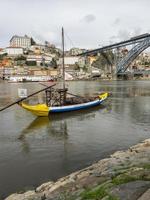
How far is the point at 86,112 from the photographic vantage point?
35.8 m

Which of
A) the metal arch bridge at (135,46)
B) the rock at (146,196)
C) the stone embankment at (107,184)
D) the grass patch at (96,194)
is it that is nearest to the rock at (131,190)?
the stone embankment at (107,184)

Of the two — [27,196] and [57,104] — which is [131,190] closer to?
[27,196]

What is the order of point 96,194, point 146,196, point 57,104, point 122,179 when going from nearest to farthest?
point 146,196, point 96,194, point 122,179, point 57,104

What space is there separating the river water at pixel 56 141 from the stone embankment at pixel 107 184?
79.9 inches

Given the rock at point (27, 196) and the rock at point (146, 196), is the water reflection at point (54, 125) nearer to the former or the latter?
the rock at point (27, 196)

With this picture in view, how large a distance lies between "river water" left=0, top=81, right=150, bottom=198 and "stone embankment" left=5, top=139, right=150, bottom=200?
203 cm

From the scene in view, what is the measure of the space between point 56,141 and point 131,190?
13.3 metres

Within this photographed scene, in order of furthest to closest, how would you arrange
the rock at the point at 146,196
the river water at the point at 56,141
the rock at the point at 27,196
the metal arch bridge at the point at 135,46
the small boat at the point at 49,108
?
the metal arch bridge at the point at 135,46 → the small boat at the point at 49,108 → the river water at the point at 56,141 → the rock at the point at 27,196 → the rock at the point at 146,196

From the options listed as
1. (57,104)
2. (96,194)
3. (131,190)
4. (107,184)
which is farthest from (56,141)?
(57,104)

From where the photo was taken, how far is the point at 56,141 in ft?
69.5

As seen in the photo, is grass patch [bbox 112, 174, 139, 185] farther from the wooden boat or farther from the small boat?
the small boat

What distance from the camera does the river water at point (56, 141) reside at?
14.5 meters

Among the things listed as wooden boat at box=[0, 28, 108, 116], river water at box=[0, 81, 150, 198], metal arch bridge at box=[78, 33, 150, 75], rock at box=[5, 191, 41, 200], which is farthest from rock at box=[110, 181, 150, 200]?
metal arch bridge at box=[78, 33, 150, 75]

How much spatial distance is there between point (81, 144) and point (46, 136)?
3.99 meters
